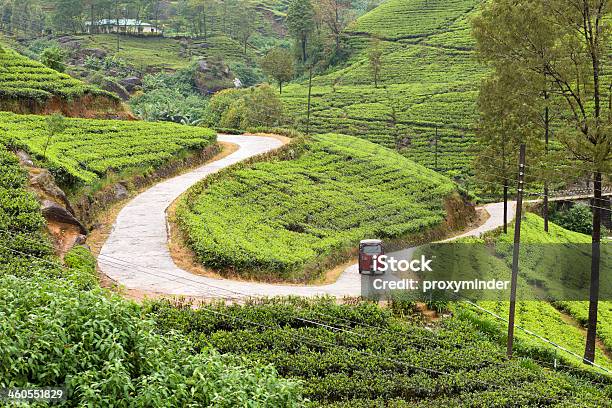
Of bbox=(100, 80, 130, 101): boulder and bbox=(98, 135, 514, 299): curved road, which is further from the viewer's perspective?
bbox=(100, 80, 130, 101): boulder

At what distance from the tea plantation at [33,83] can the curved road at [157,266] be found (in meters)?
10.5

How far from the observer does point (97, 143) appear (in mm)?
29141

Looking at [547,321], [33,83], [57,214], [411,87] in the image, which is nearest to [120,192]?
[57,214]

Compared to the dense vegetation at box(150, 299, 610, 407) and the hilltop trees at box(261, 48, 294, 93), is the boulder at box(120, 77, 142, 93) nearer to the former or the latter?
the hilltop trees at box(261, 48, 294, 93)

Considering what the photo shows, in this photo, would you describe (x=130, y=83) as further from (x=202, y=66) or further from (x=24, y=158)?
(x=24, y=158)

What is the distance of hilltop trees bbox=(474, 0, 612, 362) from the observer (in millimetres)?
16250

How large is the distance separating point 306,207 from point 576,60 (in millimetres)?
13392

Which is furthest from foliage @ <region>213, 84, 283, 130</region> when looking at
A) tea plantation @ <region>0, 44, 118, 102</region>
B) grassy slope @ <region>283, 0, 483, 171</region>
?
tea plantation @ <region>0, 44, 118, 102</region>

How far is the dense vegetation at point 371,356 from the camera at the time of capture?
1330 cm

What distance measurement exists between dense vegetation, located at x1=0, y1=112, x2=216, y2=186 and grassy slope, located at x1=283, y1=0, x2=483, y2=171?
20.3 m

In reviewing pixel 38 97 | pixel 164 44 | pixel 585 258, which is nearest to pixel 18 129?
pixel 38 97

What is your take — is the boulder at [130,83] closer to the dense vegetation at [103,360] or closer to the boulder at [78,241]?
the boulder at [78,241]

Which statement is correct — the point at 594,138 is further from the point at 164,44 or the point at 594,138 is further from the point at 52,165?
the point at 164,44

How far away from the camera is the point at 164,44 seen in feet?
305
